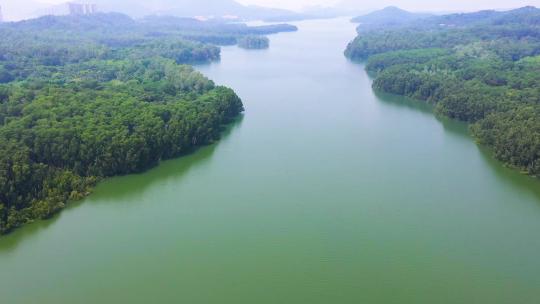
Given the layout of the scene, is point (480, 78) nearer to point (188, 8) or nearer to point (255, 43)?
point (255, 43)

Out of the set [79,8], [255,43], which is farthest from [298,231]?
[79,8]

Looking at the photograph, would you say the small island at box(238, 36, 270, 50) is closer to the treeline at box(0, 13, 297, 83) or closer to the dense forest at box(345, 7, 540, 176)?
the treeline at box(0, 13, 297, 83)

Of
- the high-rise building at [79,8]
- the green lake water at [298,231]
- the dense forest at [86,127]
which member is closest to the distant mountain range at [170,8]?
the high-rise building at [79,8]

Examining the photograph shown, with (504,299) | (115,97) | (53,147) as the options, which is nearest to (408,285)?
(504,299)

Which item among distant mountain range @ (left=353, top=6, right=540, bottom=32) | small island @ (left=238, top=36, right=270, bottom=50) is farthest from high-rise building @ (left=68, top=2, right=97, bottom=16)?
distant mountain range @ (left=353, top=6, right=540, bottom=32)

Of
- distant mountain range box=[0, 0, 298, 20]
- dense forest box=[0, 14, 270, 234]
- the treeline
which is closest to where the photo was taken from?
dense forest box=[0, 14, 270, 234]

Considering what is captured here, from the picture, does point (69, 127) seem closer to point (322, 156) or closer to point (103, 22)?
point (322, 156)
